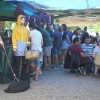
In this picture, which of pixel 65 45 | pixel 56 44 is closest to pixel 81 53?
pixel 56 44

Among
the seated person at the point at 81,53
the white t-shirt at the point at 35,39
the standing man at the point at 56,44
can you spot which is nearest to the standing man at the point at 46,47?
the standing man at the point at 56,44

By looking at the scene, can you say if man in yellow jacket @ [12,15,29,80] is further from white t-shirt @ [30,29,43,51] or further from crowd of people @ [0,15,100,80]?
white t-shirt @ [30,29,43,51]

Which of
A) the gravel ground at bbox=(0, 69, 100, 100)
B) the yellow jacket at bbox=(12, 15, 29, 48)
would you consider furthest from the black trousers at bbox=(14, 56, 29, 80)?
the yellow jacket at bbox=(12, 15, 29, 48)

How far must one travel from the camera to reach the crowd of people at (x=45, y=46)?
9109 millimetres

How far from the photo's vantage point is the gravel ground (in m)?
7.62

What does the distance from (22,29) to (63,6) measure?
3524 mm

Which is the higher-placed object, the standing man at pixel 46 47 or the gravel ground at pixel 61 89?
the standing man at pixel 46 47

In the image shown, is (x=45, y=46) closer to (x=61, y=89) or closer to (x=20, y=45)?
(x=20, y=45)

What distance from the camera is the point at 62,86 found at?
909cm

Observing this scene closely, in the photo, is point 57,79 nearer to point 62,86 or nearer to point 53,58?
point 62,86

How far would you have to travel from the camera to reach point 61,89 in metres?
8.62

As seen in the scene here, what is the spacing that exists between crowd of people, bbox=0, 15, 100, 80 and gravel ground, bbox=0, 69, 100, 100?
1.69ft

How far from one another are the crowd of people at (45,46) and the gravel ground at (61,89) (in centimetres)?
52

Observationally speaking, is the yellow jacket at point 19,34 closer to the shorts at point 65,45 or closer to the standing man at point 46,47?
the standing man at point 46,47
